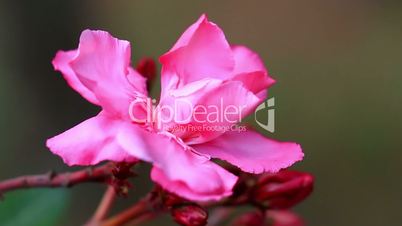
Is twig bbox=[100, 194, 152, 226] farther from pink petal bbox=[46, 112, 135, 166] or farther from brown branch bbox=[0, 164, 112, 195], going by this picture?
pink petal bbox=[46, 112, 135, 166]

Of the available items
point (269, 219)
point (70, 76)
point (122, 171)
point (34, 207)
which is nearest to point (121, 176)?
point (122, 171)

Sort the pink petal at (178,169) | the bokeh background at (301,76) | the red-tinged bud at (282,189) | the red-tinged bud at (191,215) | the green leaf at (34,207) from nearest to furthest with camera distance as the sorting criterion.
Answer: the pink petal at (178,169) → the red-tinged bud at (191,215) → the red-tinged bud at (282,189) → the green leaf at (34,207) → the bokeh background at (301,76)

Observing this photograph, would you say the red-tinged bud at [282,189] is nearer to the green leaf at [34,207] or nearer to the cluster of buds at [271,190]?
the cluster of buds at [271,190]

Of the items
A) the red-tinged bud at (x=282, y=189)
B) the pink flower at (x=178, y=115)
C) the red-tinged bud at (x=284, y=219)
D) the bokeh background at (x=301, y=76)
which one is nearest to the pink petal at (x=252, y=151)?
the pink flower at (x=178, y=115)

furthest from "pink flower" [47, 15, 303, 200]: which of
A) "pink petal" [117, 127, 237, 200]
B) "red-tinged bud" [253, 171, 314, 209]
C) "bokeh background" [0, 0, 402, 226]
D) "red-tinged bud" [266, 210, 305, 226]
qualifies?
"bokeh background" [0, 0, 402, 226]

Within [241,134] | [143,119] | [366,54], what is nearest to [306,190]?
[241,134]

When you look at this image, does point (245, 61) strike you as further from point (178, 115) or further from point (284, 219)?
point (284, 219)

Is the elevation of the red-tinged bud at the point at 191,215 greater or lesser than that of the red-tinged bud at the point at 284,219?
greater
